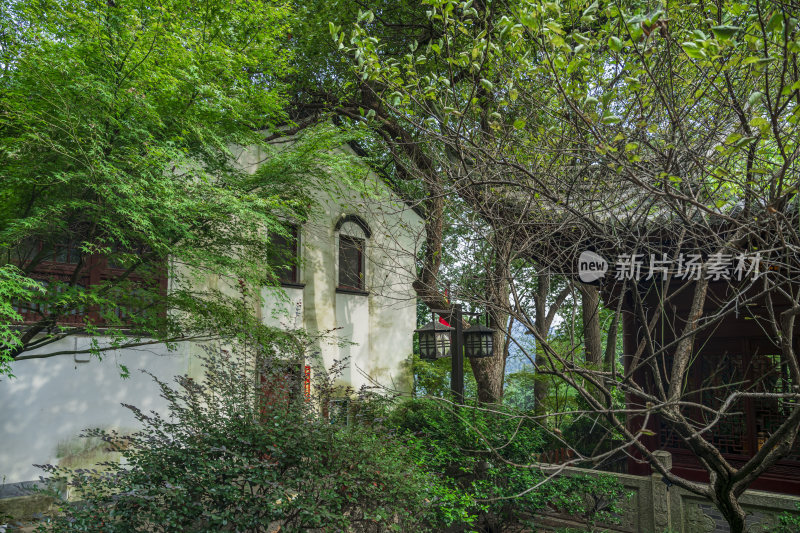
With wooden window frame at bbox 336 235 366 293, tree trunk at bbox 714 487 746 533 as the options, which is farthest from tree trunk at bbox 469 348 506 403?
tree trunk at bbox 714 487 746 533

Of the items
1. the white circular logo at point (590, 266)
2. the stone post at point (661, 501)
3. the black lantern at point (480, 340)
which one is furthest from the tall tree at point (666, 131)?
the black lantern at point (480, 340)

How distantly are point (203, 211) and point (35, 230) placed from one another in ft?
5.93

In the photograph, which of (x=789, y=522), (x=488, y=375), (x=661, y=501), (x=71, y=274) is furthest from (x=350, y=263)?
(x=789, y=522)

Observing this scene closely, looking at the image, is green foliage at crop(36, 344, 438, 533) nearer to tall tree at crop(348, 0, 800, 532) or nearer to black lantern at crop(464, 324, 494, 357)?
tall tree at crop(348, 0, 800, 532)

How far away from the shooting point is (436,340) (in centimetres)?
902

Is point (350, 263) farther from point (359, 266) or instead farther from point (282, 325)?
point (282, 325)

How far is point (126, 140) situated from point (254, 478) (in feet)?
13.6

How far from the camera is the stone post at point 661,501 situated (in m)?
7.11

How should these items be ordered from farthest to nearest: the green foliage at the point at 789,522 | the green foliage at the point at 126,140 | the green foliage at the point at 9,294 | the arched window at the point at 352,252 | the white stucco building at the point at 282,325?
the arched window at the point at 352,252 → the white stucco building at the point at 282,325 → the green foliage at the point at 789,522 → the green foliage at the point at 126,140 → the green foliage at the point at 9,294

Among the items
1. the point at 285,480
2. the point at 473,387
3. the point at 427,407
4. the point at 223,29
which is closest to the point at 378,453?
the point at 285,480

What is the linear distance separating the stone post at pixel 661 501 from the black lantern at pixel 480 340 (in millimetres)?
2917

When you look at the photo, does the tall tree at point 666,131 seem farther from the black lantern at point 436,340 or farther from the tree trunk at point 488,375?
the tree trunk at point 488,375

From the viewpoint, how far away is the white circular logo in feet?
23.2

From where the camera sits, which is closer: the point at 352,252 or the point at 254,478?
the point at 254,478
